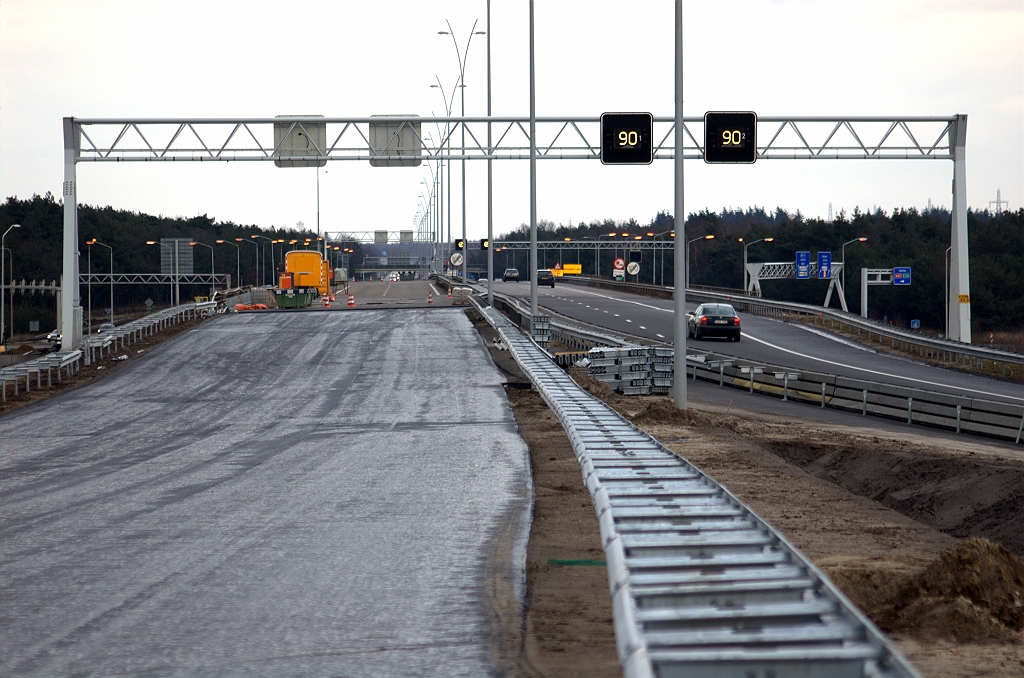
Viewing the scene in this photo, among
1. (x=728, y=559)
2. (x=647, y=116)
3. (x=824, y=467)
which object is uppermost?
(x=647, y=116)

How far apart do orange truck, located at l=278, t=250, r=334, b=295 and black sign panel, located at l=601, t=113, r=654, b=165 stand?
1940 inches

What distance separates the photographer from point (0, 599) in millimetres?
8531

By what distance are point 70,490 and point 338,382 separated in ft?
54.9

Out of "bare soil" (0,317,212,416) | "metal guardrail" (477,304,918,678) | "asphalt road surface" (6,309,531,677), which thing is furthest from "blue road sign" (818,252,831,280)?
"metal guardrail" (477,304,918,678)

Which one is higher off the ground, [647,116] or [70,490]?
[647,116]

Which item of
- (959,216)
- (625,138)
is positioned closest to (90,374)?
(625,138)

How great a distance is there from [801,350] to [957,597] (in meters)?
41.7

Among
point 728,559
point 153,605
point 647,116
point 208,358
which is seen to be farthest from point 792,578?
point 208,358

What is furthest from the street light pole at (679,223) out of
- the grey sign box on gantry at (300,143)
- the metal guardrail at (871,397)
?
the grey sign box on gantry at (300,143)

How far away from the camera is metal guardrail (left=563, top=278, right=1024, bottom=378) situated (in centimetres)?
4012

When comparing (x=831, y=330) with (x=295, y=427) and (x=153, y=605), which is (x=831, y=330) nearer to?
(x=295, y=427)

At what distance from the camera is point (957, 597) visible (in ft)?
25.3

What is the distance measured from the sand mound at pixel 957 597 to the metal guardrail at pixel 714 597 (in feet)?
4.19

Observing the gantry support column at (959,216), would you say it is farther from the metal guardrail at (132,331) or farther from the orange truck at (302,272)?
the orange truck at (302,272)
